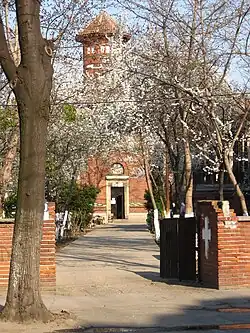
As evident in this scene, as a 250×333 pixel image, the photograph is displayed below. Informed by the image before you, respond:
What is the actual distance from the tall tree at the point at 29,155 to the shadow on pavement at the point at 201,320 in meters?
0.82

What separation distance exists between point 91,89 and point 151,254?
24.6ft

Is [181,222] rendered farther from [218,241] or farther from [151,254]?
[151,254]

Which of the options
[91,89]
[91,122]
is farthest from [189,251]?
[91,122]

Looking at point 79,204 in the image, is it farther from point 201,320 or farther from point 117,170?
point 201,320

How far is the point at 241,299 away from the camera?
13.1 meters

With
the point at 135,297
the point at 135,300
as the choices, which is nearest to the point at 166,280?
the point at 135,297

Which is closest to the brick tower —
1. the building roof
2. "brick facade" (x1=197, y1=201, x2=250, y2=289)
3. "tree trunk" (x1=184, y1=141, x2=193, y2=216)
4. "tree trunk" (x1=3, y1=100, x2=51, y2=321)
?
the building roof

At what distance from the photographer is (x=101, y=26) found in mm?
23312

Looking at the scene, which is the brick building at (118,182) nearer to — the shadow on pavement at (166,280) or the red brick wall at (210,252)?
the shadow on pavement at (166,280)

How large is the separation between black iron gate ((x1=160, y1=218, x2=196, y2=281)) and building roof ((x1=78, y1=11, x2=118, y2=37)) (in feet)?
23.9

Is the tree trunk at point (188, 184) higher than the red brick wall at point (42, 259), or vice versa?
the tree trunk at point (188, 184)

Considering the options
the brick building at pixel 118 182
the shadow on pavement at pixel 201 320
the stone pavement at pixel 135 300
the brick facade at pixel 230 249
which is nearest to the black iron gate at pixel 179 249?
the stone pavement at pixel 135 300

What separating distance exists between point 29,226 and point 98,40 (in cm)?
1463

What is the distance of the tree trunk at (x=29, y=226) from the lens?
10.1 metres
